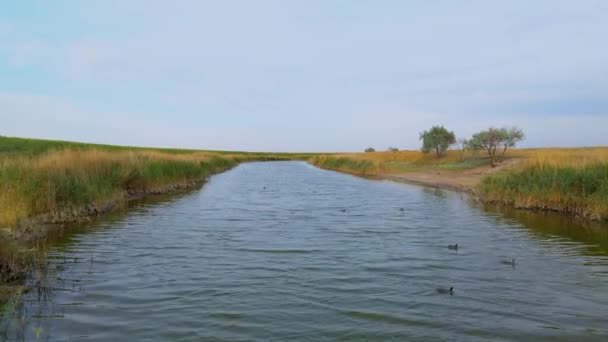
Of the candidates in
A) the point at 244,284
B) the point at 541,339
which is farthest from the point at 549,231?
the point at 244,284

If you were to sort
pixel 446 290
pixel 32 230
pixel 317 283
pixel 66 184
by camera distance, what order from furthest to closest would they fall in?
1. pixel 66 184
2. pixel 32 230
3. pixel 317 283
4. pixel 446 290

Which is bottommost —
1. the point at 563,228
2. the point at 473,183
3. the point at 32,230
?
the point at 563,228

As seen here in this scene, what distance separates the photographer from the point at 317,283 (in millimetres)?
7414

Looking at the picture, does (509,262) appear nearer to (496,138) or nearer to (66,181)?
(66,181)

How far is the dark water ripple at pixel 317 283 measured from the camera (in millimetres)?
5523

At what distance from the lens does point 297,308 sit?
6.23m

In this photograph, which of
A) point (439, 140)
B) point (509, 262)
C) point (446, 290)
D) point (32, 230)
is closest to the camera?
point (446, 290)

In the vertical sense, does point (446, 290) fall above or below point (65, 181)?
below

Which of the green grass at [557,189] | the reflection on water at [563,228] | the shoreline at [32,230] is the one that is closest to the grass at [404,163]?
the green grass at [557,189]

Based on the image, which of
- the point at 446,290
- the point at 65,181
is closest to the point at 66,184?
the point at 65,181

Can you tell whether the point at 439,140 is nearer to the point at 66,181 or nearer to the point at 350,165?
the point at 350,165

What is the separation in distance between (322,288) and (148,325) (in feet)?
8.74

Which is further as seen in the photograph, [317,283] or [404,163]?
[404,163]

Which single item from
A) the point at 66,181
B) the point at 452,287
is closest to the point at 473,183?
the point at 452,287
